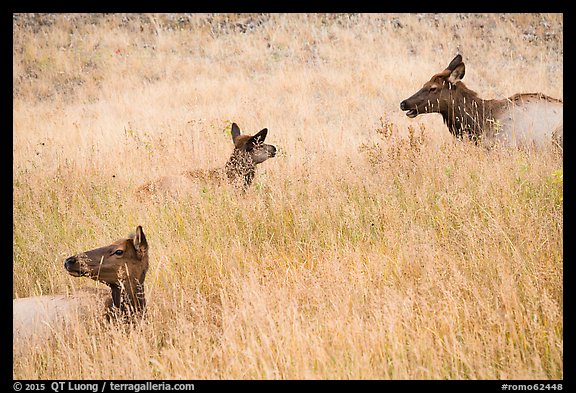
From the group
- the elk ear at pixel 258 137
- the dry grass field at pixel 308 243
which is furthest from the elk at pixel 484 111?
the elk ear at pixel 258 137

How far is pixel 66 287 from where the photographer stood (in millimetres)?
5949

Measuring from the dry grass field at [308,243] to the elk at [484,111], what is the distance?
1.61 ft

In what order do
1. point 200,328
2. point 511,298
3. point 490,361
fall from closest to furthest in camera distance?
point 490,361 < point 511,298 < point 200,328

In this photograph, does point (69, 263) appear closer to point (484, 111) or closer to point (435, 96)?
point (435, 96)

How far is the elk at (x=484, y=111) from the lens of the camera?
9.14m

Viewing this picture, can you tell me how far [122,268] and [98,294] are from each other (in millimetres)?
447

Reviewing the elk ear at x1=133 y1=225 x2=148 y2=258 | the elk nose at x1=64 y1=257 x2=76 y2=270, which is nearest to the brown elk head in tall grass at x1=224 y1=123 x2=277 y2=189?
the elk ear at x1=133 y1=225 x2=148 y2=258

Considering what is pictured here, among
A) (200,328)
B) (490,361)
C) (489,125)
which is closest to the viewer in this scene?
(490,361)

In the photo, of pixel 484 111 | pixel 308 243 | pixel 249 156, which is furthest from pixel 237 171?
pixel 484 111

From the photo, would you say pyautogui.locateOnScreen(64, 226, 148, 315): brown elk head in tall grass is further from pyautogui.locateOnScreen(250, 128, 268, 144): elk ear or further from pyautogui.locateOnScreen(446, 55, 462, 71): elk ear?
pyautogui.locateOnScreen(446, 55, 462, 71): elk ear

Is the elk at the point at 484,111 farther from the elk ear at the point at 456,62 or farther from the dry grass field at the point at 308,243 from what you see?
the dry grass field at the point at 308,243
